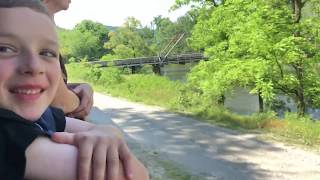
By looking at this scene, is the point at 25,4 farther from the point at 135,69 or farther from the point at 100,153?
the point at 135,69

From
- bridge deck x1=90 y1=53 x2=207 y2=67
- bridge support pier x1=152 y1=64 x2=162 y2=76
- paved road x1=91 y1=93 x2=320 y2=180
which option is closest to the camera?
paved road x1=91 y1=93 x2=320 y2=180

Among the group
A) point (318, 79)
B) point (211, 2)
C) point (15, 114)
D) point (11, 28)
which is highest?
point (211, 2)

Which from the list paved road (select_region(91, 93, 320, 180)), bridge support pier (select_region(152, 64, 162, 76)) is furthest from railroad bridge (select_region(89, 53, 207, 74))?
paved road (select_region(91, 93, 320, 180))

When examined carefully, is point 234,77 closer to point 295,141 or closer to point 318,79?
point 318,79

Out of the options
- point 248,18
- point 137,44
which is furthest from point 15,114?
point 137,44

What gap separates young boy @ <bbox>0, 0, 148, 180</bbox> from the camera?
64 cm

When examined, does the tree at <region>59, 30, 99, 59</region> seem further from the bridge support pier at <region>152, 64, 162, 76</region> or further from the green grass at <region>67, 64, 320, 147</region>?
the green grass at <region>67, 64, 320, 147</region>

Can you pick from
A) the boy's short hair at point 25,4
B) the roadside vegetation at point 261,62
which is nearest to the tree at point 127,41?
the roadside vegetation at point 261,62

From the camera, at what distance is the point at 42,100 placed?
2.38ft

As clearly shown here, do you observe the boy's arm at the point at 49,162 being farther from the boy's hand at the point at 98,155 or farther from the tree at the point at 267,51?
the tree at the point at 267,51

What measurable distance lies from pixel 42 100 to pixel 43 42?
8cm

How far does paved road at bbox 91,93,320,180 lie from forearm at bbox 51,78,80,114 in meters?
6.48

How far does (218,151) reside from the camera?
942 cm

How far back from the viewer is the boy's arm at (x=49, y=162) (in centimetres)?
65
